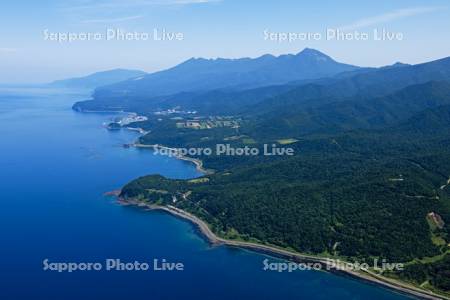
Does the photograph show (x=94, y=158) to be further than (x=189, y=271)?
Yes

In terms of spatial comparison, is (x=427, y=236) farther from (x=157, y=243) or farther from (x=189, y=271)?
(x=157, y=243)

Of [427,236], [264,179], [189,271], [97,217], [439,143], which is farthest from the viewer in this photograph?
[439,143]

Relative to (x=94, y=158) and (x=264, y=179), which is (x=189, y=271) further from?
(x=94, y=158)

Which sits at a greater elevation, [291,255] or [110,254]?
[110,254]

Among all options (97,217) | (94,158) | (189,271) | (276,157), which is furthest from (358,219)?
(94,158)

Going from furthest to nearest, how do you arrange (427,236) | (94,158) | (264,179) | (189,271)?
(94,158) → (264,179) → (427,236) → (189,271)

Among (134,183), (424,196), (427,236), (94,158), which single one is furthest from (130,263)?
(94,158)

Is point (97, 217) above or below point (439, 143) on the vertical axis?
below
